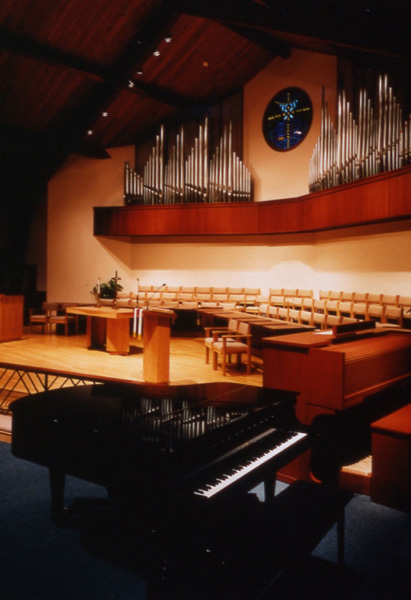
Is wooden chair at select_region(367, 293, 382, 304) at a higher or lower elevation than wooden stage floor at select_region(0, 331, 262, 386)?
higher

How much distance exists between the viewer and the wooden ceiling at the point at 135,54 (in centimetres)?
611

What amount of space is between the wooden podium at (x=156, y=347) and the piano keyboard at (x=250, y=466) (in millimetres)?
2969

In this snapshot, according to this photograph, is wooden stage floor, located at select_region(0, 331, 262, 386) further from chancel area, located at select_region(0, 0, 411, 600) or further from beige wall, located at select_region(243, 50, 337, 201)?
beige wall, located at select_region(243, 50, 337, 201)

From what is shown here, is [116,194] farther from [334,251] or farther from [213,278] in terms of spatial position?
[334,251]

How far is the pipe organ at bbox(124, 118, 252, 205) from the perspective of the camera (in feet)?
Answer: 31.1

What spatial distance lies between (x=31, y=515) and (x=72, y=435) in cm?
86

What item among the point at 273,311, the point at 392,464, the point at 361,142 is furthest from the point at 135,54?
the point at 392,464

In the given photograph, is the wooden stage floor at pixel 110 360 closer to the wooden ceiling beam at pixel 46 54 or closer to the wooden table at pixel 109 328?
the wooden table at pixel 109 328

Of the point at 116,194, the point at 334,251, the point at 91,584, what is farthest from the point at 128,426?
the point at 116,194

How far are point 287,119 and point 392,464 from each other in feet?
26.2

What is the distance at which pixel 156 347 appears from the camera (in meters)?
5.12

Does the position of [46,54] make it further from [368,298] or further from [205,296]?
[368,298]

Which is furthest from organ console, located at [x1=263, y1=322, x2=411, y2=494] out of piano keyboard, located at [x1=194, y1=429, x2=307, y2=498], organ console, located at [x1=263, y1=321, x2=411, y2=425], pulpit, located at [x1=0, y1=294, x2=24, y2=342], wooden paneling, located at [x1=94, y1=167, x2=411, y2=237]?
pulpit, located at [x1=0, y1=294, x2=24, y2=342]

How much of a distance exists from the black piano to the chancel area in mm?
11
